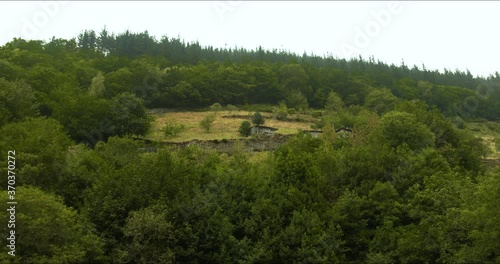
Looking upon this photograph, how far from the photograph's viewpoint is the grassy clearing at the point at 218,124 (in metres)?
67.9

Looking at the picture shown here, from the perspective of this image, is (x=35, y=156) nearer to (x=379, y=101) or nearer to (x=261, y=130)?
(x=261, y=130)

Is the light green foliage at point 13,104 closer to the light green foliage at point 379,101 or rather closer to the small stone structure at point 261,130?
the small stone structure at point 261,130

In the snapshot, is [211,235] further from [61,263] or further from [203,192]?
[61,263]

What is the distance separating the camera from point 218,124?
79.0 meters

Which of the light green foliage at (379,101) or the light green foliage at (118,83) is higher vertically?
the light green foliage at (118,83)

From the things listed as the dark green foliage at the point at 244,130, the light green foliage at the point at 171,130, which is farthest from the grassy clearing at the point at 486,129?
the light green foliage at the point at 171,130

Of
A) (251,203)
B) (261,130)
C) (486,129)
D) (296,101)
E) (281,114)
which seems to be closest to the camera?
(251,203)

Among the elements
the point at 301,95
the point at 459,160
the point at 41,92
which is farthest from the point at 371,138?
the point at 301,95

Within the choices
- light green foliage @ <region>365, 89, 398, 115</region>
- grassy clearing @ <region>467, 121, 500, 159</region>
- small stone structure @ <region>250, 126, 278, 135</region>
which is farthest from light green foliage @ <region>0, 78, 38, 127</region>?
grassy clearing @ <region>467, 121, 500, 159</region>

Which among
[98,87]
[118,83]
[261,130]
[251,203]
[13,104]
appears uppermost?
[118,83]

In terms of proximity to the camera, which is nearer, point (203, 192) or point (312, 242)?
point (312, 242)

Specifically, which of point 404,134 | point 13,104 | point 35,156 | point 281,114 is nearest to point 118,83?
point 281,114

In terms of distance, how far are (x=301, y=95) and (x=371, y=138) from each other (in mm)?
61485

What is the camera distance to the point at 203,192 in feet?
112
